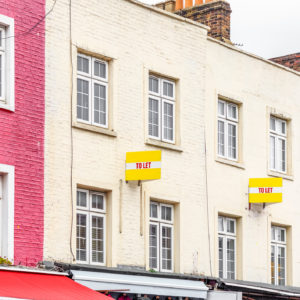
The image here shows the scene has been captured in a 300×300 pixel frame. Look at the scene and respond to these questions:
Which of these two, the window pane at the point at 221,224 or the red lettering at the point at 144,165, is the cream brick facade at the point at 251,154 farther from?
the red lettering at the point at 144,165

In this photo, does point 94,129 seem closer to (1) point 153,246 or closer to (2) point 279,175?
(1) point 153,246

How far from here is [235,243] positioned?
28.0m

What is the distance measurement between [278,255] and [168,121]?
587cm

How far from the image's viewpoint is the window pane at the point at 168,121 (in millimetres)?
25839

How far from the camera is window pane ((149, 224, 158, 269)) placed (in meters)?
25.0

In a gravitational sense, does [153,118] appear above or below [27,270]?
above

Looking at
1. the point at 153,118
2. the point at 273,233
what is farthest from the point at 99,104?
the point at 273,233

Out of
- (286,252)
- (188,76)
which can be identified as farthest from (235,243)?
(188,76)

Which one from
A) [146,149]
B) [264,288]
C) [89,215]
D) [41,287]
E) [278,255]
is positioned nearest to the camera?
[41,287]

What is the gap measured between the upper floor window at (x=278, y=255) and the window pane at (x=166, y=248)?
14.7 feet

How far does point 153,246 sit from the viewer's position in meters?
25.1

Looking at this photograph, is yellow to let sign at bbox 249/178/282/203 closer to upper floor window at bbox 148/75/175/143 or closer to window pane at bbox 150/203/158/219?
Result: upper floor window at bbox 148/75/175/143

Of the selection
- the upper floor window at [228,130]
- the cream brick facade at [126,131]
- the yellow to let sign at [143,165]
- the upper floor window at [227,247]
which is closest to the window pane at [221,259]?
the upper floor window at [227,247]

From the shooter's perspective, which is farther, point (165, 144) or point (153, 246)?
point (165, 144)
